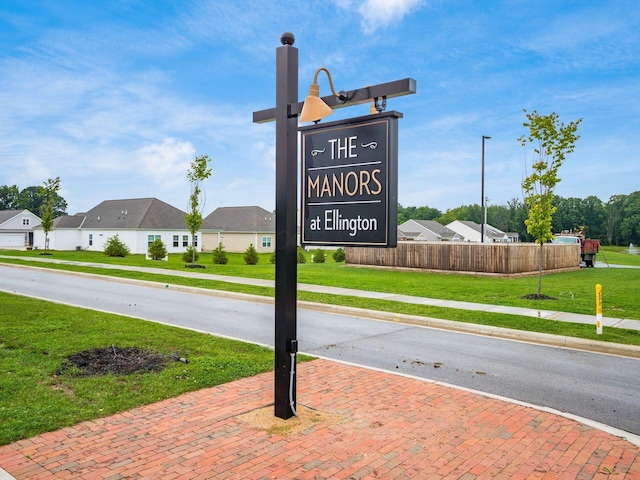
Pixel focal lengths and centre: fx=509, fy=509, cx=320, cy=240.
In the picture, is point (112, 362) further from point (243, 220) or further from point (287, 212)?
point (243, 220)

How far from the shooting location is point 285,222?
5484 mm

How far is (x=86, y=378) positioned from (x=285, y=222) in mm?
3508

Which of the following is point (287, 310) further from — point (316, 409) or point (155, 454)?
point (155, 454)

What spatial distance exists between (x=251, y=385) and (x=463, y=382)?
2968 mm

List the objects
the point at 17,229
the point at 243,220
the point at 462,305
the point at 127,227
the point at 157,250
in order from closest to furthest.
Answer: the point at 462,305 < the point at 157,250 < the point at 127,227 < the point at 243,220 < the point at 17,229

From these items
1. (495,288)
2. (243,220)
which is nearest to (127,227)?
(243,220)

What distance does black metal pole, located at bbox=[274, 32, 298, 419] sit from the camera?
5457 millimetres

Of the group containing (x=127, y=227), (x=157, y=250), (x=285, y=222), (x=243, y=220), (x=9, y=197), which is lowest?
(x=157, y=250)

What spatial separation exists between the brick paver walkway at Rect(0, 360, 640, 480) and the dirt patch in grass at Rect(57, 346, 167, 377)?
4.75ft

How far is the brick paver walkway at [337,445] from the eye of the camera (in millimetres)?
4273

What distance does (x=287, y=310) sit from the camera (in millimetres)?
5457

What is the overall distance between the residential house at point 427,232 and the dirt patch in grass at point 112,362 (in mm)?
74818

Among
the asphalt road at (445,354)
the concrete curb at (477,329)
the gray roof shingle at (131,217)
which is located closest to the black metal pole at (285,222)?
the asphalt road at (445,354)

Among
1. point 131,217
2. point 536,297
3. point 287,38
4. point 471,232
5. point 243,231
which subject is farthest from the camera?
point 471,232
